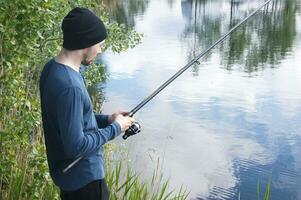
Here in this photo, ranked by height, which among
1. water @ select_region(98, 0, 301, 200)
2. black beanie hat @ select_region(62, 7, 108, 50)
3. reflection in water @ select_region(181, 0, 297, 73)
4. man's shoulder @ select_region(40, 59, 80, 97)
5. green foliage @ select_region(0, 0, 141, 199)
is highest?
black beanie hat @ select_region(62, 7, 108, 50)

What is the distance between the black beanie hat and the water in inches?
213

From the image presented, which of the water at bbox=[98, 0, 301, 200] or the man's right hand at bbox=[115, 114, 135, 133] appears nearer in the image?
the man's right hand at bbox=[115, 114, 135, 133]

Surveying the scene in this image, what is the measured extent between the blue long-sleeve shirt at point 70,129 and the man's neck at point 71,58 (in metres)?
0.03

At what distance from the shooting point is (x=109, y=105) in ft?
37.4

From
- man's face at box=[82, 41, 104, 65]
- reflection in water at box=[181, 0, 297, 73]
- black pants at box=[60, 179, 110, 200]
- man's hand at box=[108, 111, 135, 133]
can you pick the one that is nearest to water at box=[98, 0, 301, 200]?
reflection in water at box=[181, 0, 297, 73]

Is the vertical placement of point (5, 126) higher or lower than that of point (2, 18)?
lower

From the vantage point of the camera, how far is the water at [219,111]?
26.0 ft

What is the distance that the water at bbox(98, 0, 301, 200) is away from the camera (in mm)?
7926

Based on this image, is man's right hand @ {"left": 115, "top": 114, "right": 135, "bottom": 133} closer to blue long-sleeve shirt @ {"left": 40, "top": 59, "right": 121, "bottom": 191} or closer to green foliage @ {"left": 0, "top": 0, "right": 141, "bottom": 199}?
blue long-sleeve shirt @ {"left": 40, "top": 59, "right": 121, "bottom": 191}

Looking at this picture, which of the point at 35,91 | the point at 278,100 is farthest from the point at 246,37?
the point at 35,91

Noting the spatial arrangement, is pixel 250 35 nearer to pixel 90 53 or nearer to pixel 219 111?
pixel 219 111

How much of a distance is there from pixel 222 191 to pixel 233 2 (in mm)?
Result: 33151

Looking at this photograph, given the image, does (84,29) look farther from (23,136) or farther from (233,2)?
A: (233,2)

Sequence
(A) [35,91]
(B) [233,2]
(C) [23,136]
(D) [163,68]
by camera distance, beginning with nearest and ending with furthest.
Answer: (C) [23,136], (A) [35,91], (D) [163,68], (B) [233,2]
